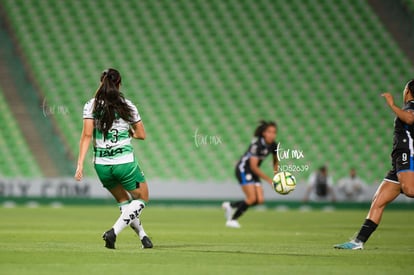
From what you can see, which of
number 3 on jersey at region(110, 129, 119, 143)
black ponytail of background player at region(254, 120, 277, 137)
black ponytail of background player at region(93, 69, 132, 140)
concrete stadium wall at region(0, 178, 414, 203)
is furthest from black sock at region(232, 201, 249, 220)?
concrete stadium wall at region(0, 178, 414, 203)

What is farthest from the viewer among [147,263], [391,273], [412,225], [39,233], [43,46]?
[43,46]

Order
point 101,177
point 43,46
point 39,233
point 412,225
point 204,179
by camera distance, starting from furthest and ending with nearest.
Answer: point 43,46, point 204,179, point 412,225, point 39,233, point 101,177

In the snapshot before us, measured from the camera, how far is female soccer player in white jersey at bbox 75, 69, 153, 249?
10.5 metres

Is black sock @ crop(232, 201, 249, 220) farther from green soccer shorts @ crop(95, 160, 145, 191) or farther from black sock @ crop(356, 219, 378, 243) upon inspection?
green soccer shorts @ crop(95, 160, 145, 191)

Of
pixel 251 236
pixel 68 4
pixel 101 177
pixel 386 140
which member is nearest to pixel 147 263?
pixel 101 177

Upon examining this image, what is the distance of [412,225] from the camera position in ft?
62.4

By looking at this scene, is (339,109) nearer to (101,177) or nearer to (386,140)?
(386,140)

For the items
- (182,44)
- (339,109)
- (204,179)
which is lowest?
(204,179)

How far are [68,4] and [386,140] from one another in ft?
43.1

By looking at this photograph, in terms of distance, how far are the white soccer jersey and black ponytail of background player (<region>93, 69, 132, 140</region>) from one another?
0.24ft

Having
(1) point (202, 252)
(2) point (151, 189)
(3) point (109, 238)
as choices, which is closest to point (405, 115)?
(1) point (202, 252)

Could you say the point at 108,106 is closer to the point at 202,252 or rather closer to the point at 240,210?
the point at 202,252

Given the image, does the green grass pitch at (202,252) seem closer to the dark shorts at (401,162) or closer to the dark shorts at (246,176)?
the dark shorts at (401,162)

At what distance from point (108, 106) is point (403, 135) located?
150 inches
